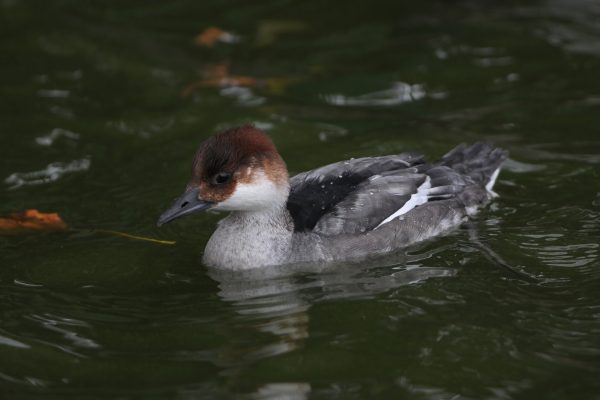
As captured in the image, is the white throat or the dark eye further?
the white throat

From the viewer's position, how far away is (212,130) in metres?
11.7

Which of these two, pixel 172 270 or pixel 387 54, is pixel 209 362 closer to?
pixel 172 270

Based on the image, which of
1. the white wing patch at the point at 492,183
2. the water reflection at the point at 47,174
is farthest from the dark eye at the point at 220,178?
the water reflection at the point at 47,174

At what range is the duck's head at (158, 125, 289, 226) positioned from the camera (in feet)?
27.0

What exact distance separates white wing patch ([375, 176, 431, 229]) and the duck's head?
114cm

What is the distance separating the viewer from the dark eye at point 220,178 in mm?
8258

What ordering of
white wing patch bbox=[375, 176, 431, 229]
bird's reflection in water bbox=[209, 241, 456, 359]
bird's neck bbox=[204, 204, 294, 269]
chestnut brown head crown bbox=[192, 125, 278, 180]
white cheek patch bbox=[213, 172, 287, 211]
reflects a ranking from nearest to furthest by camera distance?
bird's reflection in water bbox=[209, 241, 456, 359], chestnut brown head crown bbox=[192, 125, 278, 180], white cheek patch bbox=[213, 172, 287, 211], bird's neck bbox=[204, 204, 294, 269], white wing patch bbox=[375, 176, 431, 229]

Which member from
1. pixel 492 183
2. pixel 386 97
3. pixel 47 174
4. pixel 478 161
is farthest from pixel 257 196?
pixel 386 97

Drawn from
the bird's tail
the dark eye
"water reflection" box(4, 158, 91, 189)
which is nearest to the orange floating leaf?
"water reflection" box(4, 158, 91, 189)

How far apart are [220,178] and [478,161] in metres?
2.87

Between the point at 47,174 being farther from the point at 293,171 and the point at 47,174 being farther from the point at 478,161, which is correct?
the point at 478,161

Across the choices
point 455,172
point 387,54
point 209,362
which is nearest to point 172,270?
point 209,362

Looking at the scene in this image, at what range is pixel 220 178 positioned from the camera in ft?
27.2

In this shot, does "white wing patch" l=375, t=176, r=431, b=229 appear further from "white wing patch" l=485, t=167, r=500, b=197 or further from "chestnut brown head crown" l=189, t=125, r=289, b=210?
"chestnut brown head crown" l=189, t=125, r=289, b=210
